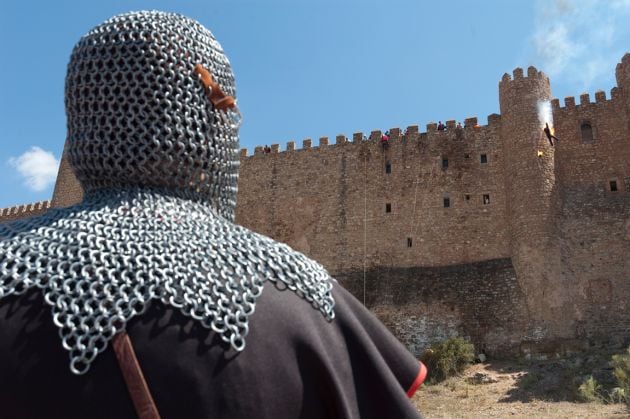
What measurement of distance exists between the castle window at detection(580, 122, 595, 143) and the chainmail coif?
1673 cm

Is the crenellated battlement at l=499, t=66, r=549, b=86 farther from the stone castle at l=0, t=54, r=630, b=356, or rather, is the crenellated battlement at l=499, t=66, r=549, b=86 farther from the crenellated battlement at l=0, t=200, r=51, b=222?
the crenellated battlement at l=0, t=200, r=51, b=222

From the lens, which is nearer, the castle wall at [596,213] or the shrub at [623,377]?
the shrub at [623,377]

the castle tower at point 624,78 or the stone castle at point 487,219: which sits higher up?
the castle tower at point 624,78

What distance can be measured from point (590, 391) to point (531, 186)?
6199 mm

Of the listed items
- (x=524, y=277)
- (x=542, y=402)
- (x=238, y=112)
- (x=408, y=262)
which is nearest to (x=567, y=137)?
(x=524, y=277)

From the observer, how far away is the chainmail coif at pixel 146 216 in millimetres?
1560

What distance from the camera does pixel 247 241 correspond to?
5.96ft

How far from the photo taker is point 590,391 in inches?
458

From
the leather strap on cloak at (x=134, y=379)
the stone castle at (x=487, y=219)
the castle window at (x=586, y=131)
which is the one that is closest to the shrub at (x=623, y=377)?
the stone castle at (x=487, y=219)

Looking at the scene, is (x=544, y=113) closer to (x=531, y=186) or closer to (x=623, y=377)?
(x=531, y=186)

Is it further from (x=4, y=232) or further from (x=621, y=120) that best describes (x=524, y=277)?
(x=4, y=232)

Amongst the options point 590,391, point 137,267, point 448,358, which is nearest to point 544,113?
point 448,358

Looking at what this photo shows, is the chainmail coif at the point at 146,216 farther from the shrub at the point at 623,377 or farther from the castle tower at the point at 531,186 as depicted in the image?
the castle tower at the point at 531,186

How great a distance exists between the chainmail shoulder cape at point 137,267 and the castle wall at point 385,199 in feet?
52.5
